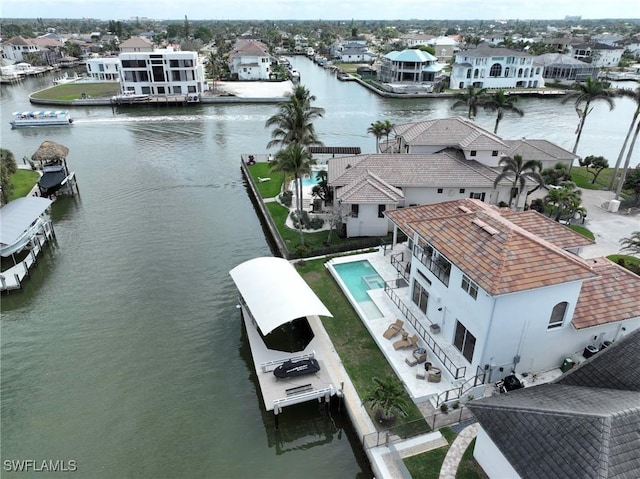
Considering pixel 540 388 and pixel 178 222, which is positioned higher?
pixel 540 388

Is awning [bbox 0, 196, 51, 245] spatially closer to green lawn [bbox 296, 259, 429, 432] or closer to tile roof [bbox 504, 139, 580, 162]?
green lawn [bbox 296, 259, 429, 432]

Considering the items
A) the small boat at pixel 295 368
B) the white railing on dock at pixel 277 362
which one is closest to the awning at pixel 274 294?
the white railing on dock at pixel 277 362

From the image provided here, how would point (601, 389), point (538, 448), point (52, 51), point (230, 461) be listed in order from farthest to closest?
point (52, 51)
point (230, 461)
point (601, 389)
point (538, 448)

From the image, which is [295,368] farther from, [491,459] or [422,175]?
[422,175]

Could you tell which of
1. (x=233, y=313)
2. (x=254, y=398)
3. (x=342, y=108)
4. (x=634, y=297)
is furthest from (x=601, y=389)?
(x=342, y=108)

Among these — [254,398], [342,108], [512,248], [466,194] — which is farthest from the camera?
[342,108]

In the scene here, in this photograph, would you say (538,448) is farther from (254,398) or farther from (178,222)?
(178,222)
